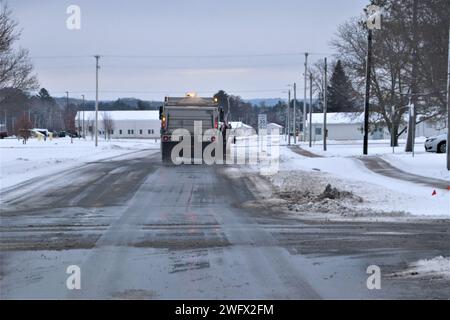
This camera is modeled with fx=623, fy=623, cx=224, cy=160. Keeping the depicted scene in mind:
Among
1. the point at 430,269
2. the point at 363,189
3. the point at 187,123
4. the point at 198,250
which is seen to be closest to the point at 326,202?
the point at 363,189

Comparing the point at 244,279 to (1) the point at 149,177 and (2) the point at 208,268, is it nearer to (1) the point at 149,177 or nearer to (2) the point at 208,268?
(2) the point at 208,268

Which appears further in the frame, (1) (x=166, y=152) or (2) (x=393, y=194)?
(1) (x=166, y=152)

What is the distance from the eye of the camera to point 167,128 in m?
28.2

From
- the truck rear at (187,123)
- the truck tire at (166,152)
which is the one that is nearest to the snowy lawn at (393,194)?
the truck rear at (187,123)

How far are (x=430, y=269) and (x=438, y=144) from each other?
95.0 ft

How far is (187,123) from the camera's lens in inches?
1115

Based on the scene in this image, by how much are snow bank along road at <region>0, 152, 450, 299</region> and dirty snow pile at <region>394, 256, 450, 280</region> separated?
144 mm

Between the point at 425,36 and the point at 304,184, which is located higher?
the point at 425,36

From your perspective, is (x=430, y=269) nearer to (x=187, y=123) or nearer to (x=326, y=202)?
(x=326, y=202)

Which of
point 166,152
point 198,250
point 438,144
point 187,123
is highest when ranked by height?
point 187,123

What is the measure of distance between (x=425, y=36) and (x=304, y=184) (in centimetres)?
845

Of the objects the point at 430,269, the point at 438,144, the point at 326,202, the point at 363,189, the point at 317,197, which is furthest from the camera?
the point at 438,144
